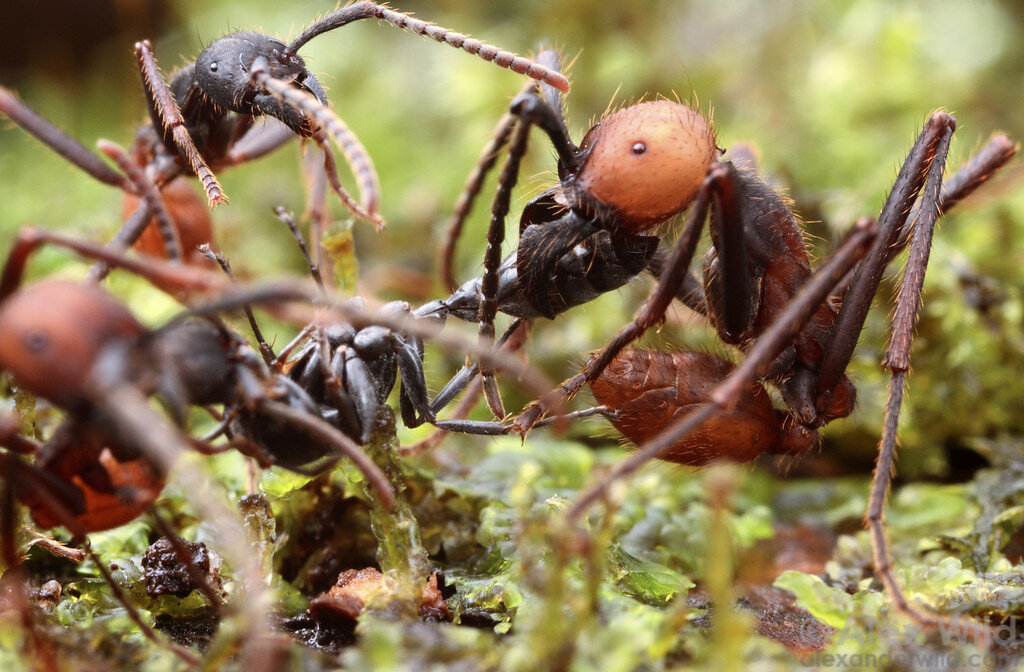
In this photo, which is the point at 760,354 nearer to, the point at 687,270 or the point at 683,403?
the point at 687,270

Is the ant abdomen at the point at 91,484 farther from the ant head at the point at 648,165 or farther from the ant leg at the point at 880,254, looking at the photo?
the ant leg at the point at 880,254

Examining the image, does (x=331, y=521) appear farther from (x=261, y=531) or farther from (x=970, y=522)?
(x=970, y=522)

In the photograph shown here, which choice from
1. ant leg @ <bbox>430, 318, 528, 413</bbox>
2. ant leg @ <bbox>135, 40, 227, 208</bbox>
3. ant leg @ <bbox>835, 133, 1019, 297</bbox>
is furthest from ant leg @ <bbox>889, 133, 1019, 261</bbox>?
ant leg @ <bbox>135, 40, 227, 208</bbox>

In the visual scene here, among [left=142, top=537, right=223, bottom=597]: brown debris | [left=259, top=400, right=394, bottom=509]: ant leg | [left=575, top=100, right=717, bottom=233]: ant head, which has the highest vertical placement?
[left=575, top=100, right=717, bottom=233]: ant head

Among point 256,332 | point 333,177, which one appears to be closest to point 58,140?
point 333,177

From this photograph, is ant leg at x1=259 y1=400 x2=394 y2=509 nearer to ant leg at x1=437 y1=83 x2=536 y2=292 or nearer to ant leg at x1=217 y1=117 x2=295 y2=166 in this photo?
ant leg at x1=437 y1=83 x2=536 y2=292

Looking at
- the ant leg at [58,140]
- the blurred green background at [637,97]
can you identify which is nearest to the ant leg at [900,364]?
A: the blurred green background at [637,97]
